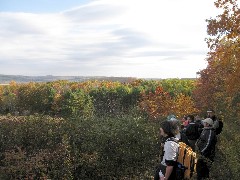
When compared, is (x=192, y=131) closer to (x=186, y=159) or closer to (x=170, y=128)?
(x=186, y=159)

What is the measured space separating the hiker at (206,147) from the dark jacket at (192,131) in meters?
0.50

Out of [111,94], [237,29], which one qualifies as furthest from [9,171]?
[111,94]

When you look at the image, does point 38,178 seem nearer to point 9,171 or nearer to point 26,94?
point 9,171

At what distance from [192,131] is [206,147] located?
0.79 meters

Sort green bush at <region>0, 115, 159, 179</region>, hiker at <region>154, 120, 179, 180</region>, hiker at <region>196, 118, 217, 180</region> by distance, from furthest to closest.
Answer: green bush at <region>0, 115, 159, 179</region>
hiker at <region>196, 118, 217, 180</region>
hiker at <region>154, 120, 179, 180</region>

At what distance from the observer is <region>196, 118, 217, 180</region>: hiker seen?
8.80 meters

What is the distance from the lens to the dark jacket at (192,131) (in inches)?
375

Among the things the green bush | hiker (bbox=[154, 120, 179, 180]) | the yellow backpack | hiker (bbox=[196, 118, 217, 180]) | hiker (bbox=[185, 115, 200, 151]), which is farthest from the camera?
the green bush

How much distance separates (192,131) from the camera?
31.3 ft

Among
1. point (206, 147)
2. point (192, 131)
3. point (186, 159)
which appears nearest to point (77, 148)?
point (192, 131)

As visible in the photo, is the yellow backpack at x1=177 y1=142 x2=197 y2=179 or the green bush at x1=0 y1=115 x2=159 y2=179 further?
the green bush at x1=0 y1=115 x2=159 y2=179

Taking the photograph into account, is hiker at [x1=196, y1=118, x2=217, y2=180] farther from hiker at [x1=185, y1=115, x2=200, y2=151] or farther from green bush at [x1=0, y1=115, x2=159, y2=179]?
green bush at [x1=0, y1=115, x2=159, y2=179]

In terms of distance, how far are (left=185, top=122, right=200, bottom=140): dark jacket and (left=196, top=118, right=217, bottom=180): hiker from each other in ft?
1.63

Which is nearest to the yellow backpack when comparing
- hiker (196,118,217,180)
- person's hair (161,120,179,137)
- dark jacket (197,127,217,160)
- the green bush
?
person's hair (161,120,179,137)
